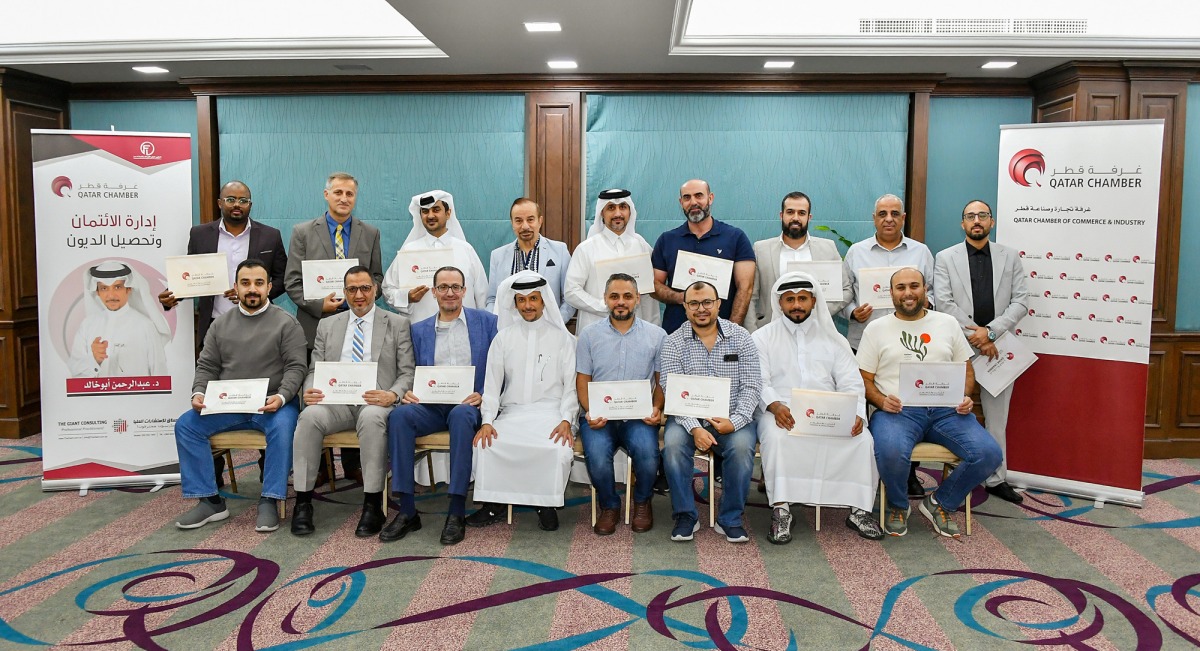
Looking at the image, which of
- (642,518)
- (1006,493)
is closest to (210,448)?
(642,518)

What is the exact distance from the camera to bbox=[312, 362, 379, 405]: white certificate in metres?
4.42

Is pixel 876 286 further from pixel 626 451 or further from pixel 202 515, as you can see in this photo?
pixel 202 515

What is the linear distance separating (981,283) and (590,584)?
10.4ft

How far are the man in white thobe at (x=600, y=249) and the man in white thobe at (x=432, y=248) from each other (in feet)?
2.04

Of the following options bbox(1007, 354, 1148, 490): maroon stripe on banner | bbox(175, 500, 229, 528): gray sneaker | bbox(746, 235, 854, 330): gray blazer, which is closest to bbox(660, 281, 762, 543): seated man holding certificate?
bbox(746, 235, 854, 330): gray blazer

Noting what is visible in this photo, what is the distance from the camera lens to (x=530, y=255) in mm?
5285

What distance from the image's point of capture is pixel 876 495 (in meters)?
4.54

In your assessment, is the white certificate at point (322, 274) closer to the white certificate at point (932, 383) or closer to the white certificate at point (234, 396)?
the white certificate at point (234, 396)

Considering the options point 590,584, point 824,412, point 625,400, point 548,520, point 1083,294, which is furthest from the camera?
point 1083,294

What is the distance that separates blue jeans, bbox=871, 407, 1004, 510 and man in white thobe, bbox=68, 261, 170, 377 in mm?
4375

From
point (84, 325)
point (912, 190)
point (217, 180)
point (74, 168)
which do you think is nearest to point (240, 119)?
point (217, 180)

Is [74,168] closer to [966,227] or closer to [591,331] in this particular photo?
[591,331]

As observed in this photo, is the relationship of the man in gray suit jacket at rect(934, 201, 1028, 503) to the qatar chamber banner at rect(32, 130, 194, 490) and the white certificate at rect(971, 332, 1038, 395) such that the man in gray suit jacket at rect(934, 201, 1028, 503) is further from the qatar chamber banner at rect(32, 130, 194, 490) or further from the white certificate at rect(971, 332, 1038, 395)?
the qatar chamber banner at rect(32, 130, 194, 490)

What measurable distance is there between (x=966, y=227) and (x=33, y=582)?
5406 millimetres
